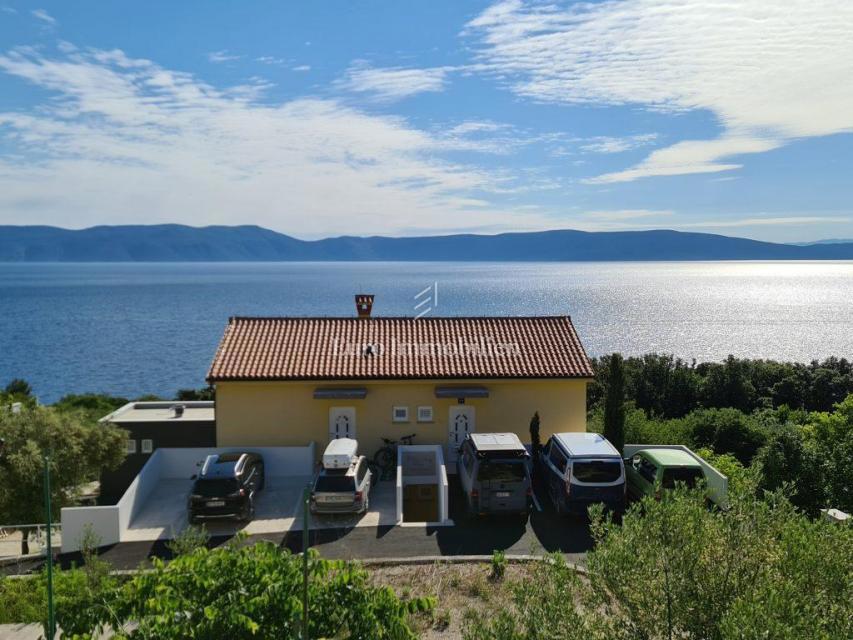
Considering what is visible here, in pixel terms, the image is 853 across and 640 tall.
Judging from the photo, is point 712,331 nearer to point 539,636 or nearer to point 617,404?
point 617,404

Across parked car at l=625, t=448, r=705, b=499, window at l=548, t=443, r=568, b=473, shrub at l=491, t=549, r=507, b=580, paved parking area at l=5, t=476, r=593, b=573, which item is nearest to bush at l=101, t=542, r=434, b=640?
shrub at l=491, t=549, r=507, b=580

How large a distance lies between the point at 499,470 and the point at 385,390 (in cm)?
606

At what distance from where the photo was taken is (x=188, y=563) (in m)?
6.98

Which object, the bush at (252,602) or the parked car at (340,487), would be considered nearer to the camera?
the bush at (252,602)

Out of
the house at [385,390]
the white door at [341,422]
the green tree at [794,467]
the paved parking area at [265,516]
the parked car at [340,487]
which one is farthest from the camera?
the white door at [341,422]

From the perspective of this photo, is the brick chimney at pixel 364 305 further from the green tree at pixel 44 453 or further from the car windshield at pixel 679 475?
the car windshield at pixel 679 475

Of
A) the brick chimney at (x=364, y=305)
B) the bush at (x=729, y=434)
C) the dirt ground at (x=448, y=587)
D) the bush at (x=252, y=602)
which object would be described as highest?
the brick chimney at (x=364, y=305)

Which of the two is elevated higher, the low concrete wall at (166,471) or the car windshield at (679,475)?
the car windshield at (679,475)

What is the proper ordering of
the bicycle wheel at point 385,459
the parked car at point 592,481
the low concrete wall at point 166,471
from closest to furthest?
the low concrete wall at point 166,471 < the parked car at point 592,481 < the bicycle wheel at point 385,459

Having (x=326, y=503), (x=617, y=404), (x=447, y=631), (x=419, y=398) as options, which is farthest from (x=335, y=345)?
(x=447, y=631)

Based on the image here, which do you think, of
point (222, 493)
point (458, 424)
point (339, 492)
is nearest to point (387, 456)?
point (458, 424)

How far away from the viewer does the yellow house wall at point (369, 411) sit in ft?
68.5

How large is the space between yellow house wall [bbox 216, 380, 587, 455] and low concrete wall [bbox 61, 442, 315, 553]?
89 cm

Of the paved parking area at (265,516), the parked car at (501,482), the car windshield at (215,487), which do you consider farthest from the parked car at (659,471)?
the car windshield at (215,487)
